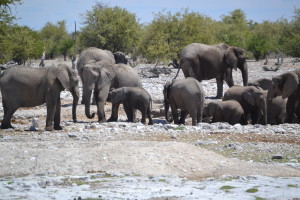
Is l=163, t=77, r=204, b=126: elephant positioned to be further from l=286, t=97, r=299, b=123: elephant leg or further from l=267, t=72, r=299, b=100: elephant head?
l=286, t=97, r=299, b=123: elephant leg

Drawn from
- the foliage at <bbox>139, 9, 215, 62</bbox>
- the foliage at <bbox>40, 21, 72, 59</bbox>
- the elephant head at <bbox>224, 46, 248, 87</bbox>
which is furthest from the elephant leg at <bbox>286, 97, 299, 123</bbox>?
the foliage at <bbox>40, 21, 72, 59</bbox>

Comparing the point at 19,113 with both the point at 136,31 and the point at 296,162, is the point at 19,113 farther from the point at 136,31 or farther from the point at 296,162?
the point at 136,31

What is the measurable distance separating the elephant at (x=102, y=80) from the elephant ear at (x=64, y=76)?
101 inches

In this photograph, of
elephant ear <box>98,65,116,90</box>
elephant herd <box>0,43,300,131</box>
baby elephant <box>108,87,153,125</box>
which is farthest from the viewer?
elephant ear <box>98,65,116,90</box>

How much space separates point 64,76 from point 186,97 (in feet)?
15.3

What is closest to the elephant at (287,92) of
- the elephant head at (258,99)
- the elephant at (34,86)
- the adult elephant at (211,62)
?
the elephant head at (258,99)

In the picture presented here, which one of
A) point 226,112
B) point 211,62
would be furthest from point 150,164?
point 211,62

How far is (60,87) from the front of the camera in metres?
17.1

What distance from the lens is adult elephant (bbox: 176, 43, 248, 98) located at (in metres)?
27.2

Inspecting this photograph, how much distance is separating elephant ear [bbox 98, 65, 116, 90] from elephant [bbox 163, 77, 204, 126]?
6.99 feet

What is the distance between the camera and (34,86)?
16.9 m

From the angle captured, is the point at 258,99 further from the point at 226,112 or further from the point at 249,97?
the point at 226,112

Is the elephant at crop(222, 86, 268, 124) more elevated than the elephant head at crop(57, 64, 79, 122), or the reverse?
the elephant head at crop(57, 64, 79, 122)

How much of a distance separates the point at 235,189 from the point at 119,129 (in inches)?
301
